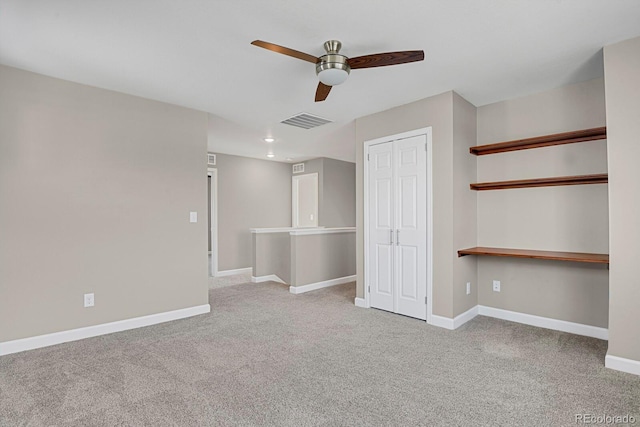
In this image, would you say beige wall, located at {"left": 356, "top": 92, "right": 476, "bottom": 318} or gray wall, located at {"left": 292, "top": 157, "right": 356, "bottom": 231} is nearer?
beige wall, located at {"left": 356, "top": 92, "right": 476, "bottom": 318}

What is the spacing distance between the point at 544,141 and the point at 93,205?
4.56 m

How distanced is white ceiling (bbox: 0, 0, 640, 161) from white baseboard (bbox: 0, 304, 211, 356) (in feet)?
7.84

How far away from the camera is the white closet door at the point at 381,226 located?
13.1ft

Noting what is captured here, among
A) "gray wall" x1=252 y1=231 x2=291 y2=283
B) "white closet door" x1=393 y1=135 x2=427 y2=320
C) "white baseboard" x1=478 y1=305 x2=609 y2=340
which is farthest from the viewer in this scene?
"gray wall" x1=252 y1=231 x2=291 y2=283

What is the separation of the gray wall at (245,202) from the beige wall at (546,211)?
4634mm

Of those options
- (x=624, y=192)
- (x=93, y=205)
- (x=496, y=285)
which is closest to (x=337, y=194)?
(x=496, y=285)

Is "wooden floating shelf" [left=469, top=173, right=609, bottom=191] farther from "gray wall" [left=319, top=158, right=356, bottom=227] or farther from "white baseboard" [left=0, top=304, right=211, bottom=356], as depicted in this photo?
"gray wall" [left=319, top=158, right=356, bottom=227]

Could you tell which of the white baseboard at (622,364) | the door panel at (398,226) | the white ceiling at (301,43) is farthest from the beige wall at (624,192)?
the door panel at (398,226)

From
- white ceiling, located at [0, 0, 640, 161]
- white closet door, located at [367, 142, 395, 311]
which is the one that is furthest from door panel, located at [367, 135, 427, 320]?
white ceiling, located at [0, 0, 640, 161]

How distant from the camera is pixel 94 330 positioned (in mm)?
3268

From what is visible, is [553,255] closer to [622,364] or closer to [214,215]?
[622,364]

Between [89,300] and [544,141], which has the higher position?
[544,141]

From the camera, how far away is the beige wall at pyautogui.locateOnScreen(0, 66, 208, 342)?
2.92 meters

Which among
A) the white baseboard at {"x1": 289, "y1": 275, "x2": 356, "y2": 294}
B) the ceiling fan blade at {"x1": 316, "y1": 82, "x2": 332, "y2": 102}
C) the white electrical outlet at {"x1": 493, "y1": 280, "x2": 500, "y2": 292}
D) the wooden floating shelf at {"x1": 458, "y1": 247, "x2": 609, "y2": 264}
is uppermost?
the ceiling fan blade at {"x1": 316, "y1": 82, "x2": 332, "y2": 102}
